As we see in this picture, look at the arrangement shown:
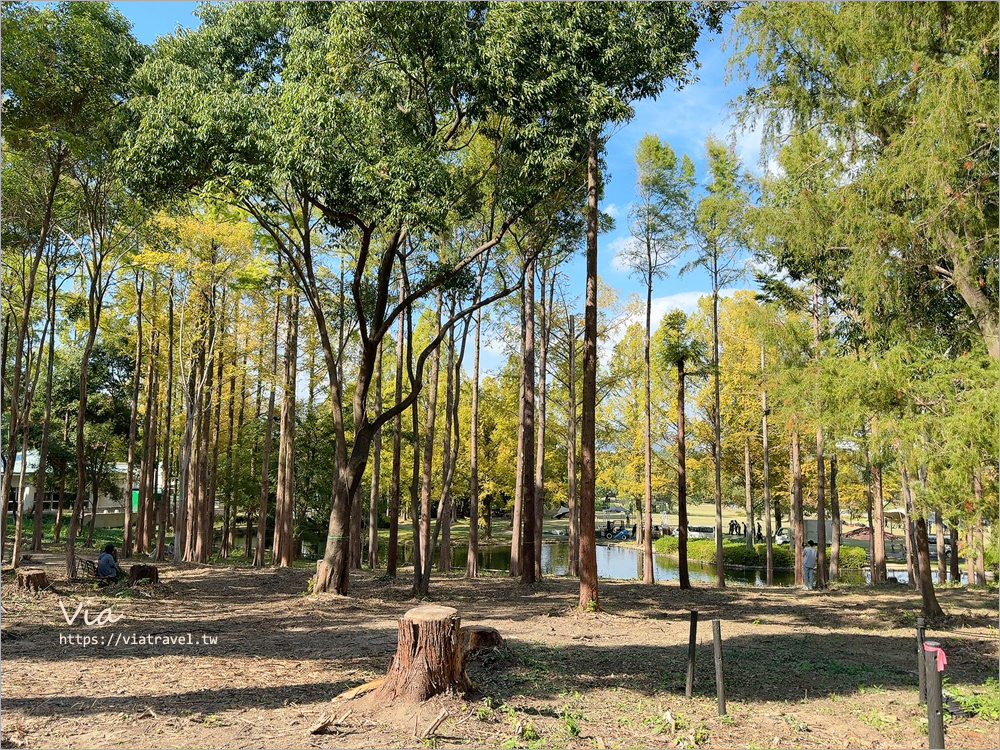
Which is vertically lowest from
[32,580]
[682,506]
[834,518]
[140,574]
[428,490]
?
[140,574]

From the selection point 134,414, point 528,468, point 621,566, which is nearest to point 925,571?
point 528,468

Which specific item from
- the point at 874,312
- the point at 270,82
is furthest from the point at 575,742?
the point at 270,82

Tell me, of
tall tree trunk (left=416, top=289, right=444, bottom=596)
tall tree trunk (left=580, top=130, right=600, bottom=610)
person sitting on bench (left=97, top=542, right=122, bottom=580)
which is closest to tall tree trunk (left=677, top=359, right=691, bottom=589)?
tall tree trunk (left=580, top=130, right=600, bottom=610)

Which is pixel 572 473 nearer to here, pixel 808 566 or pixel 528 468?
pixel 528 468

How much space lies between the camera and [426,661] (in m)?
5.79

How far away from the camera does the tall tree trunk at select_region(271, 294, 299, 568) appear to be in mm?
17578

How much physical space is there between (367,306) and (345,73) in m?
5.73

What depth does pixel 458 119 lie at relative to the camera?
11172 millimetres

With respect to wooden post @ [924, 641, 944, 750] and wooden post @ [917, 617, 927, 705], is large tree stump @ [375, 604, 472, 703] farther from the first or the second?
wooden post @ [917, 617, 927, 705]

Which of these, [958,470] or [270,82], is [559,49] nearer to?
[270,82]

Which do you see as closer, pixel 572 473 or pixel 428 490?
pixel 428 490

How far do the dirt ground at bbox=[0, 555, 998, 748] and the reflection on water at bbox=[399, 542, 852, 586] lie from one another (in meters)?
11.8

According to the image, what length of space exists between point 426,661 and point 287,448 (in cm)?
1270

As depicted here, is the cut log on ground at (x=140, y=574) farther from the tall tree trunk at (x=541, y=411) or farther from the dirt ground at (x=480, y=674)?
the tall tree trunk at (x=541, y=411)
